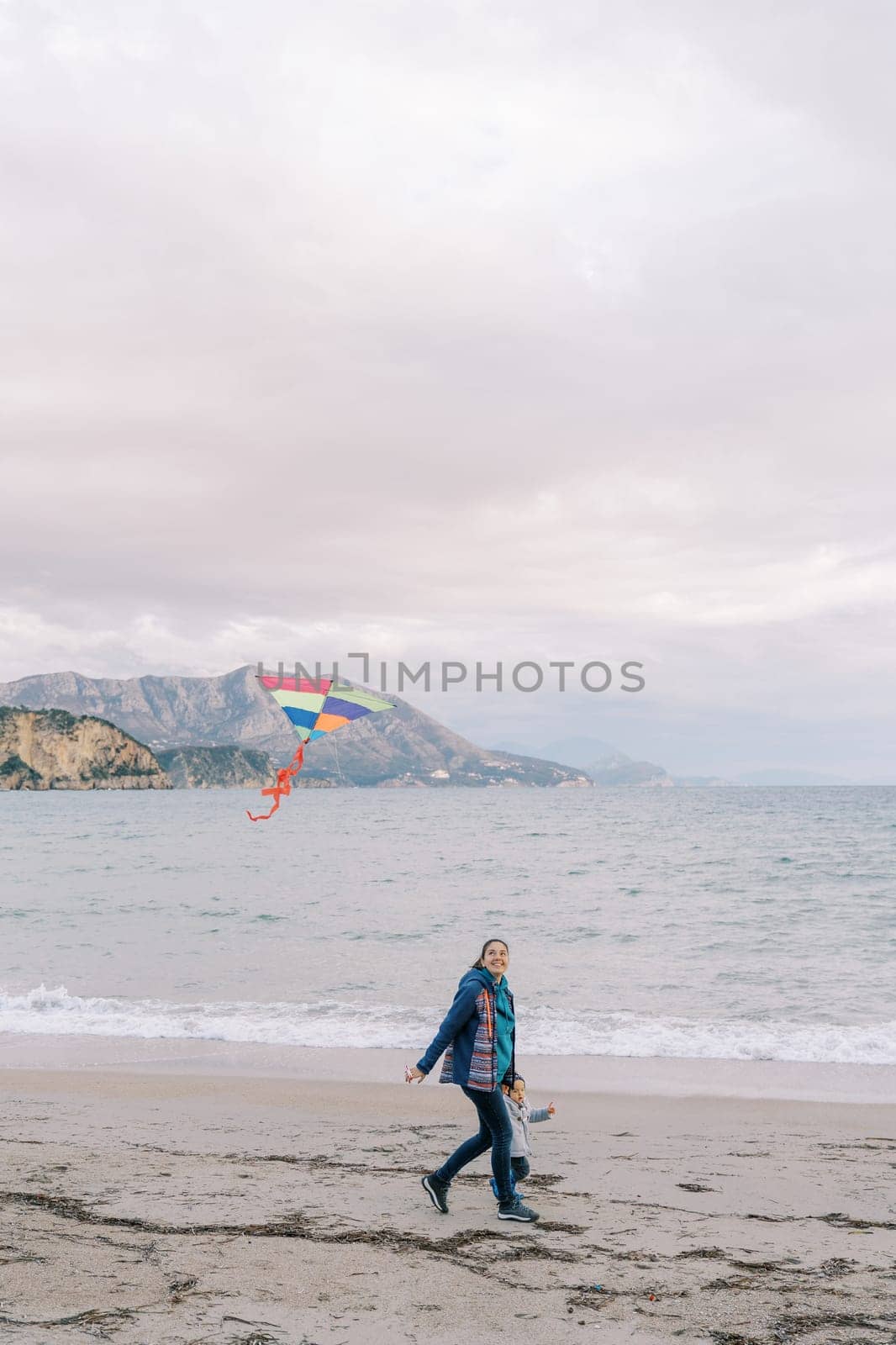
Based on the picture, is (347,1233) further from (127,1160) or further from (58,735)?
(58,735)

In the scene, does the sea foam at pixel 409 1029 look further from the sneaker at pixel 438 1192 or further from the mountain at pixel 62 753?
the mountain at pixel 62 753

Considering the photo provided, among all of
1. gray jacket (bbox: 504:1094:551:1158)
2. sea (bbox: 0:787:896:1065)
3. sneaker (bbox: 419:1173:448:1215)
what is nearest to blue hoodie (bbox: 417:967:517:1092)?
gray jacket (bbox: 504:1094:551:1158)

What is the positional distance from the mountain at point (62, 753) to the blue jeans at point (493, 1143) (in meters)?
187

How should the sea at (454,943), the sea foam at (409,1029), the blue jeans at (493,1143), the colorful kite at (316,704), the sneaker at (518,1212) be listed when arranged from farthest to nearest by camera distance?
the sea at (454,943), the sea foam at (409,1029), the colorful kite at (316,704), the blue jeans at (493,1143), the sneaker at (518,1212)

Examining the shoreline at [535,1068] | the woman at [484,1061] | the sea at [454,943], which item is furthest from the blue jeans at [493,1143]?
the sea at [454,943]

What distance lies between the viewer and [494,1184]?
6.51m

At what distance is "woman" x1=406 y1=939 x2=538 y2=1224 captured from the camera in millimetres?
6383

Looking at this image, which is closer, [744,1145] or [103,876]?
[744,1145]

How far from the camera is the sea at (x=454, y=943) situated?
46.2 feet

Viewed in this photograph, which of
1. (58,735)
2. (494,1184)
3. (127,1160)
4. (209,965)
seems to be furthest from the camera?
(58,735)

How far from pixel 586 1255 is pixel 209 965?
1497 cm

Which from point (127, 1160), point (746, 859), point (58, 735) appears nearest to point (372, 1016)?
point (127, 1160)

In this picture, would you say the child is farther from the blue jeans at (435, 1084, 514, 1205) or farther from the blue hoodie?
the blue hoodie

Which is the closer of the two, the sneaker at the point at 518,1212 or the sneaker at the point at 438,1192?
the sneaker at the point at 518,1212
